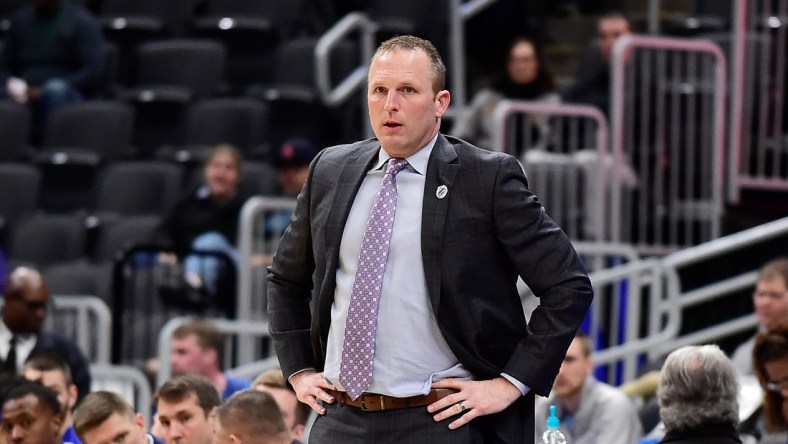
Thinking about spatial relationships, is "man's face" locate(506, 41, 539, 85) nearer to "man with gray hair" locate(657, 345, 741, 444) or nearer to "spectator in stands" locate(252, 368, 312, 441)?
"spectator in stands" locate(252, 368, 312, 441)

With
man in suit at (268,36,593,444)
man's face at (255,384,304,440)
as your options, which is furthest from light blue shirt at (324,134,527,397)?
man's face at (255,384,304,440)

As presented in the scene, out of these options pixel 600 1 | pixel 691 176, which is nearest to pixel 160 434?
pixel 691 176

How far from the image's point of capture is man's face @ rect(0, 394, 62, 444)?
5988 millimetres

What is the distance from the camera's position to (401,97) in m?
3.96

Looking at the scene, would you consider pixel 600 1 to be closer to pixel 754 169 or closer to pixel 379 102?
pixel 754 169

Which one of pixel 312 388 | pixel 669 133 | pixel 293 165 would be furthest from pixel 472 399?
pixel 293 165

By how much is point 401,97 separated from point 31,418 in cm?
259

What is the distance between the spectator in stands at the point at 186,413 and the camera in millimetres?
6043

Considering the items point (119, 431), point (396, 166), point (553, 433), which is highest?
point (396, 166)

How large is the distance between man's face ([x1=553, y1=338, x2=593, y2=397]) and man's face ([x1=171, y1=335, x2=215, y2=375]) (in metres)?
1.53

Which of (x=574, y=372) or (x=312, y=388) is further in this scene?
(x=574, y=372)

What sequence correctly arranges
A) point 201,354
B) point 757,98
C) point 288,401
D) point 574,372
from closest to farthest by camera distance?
point 288,401 < point 574,372 < point 201,354 < point 757,98

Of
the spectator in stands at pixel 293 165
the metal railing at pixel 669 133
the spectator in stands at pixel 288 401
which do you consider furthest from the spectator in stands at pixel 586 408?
the spectator in stands at pixel 293 165

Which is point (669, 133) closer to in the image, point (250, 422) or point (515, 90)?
point (515, 90)
